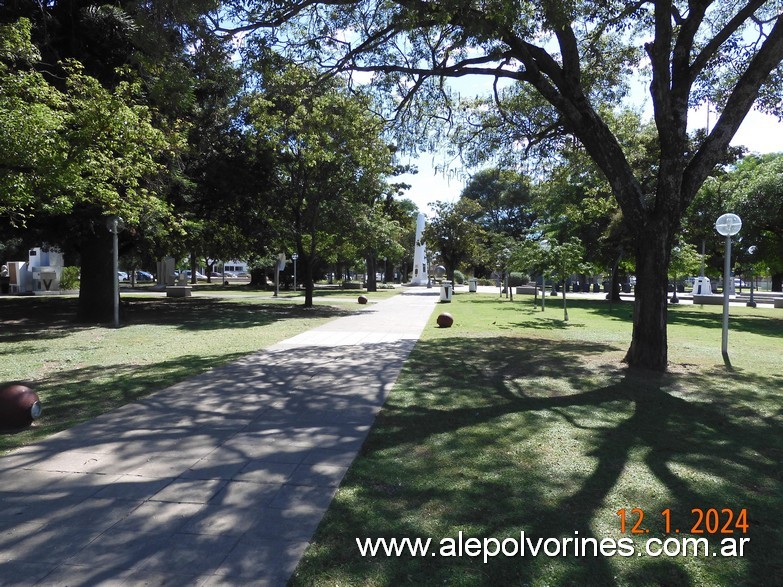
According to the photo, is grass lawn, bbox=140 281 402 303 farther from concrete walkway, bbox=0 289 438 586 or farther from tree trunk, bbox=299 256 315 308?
concrete walkway, bbox=0 289 438 586

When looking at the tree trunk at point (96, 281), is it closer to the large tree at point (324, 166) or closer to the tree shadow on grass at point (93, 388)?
the large tree at point (324, 166)

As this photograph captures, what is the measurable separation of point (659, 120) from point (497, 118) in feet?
17.0

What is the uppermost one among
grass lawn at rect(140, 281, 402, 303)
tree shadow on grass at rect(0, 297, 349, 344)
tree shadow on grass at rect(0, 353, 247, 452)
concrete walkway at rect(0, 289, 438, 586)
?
grass lawn at rect(140, 281, 402, 303)

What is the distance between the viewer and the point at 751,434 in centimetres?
564

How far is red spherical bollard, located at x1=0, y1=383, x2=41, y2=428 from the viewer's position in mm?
5434

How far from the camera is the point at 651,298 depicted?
8836 mm

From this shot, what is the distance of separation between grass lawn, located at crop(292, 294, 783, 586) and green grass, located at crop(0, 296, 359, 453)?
11.9ft

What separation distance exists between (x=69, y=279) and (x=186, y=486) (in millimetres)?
38333

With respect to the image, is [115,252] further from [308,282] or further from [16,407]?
[16,407]

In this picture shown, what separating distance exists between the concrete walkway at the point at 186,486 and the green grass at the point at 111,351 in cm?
55

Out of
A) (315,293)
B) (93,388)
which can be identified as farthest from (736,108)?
(315,293)

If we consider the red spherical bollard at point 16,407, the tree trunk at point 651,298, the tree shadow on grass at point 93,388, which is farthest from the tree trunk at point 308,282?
the red spherical bollard at point 16,407

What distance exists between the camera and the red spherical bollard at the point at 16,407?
5.43 meters

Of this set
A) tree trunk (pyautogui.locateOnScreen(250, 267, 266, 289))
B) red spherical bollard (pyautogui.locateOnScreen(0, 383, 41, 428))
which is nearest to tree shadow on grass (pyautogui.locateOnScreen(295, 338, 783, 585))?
red spherical bollard (pyautogui.locateOnScreen(0, 383, 41, 428))
